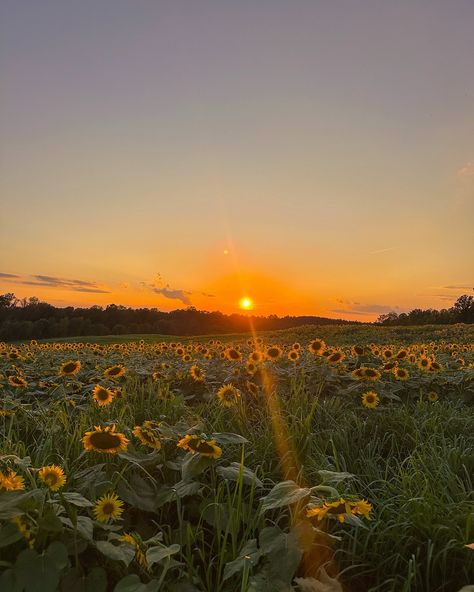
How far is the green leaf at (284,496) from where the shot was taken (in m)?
1.77

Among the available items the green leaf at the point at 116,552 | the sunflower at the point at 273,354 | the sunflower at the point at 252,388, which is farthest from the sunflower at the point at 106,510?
the sunflower at the point at 273,354

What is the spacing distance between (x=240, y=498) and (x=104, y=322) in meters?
48.7

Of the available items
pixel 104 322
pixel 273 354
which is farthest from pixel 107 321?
pixel 273 354

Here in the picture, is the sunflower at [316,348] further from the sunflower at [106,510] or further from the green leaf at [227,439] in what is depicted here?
the sunflower at [106,510]

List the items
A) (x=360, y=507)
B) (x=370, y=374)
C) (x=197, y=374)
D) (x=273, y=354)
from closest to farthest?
1. (x=360, y=507)
2. (x=370, y=374)
3. (x=197, y=374)
4. (x=273, y=354)

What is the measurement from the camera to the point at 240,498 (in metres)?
2.07

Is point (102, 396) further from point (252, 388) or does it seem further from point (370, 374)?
point (370, 374)

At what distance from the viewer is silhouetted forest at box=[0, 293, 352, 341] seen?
149 ft

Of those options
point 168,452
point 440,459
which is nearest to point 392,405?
point 440,459

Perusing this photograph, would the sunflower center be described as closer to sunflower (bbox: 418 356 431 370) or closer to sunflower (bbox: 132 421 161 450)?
sunflower (bbox: 132 421 161 450)

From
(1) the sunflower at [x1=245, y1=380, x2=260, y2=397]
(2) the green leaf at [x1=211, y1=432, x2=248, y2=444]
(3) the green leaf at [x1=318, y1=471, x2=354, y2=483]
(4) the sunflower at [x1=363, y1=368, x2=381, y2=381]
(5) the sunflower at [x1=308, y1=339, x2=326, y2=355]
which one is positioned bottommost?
(3) the green leaf at [x1=318, y1=471, x2=354, y2=483]

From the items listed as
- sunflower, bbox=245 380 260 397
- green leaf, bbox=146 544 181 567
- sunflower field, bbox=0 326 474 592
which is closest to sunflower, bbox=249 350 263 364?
sunflower, bbox=245 380 260 397

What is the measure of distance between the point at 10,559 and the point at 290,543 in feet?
3.18

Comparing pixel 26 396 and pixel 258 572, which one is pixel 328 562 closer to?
pixel 258 572
